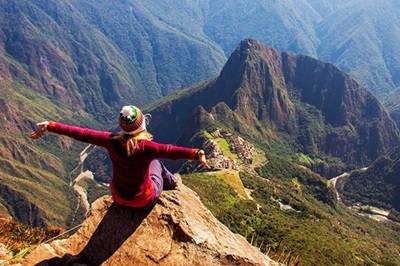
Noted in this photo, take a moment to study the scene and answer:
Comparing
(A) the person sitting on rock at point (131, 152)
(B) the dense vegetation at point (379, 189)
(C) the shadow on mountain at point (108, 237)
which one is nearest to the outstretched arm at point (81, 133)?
(A) the person sitting on rock at point (131, 152)

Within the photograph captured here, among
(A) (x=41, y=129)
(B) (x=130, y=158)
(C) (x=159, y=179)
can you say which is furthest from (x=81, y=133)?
(C) (x=159, y=179)

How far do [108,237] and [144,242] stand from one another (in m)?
1.16

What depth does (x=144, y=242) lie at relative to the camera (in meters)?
12.8

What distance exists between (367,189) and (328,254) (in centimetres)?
14013

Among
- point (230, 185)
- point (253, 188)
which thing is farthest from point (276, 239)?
point (253, 188)

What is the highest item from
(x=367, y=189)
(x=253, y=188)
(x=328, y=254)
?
(x=328, y=254)

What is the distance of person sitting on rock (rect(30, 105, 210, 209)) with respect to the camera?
11234mm

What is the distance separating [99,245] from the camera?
12898 mm

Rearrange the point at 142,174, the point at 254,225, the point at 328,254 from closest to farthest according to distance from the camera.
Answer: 1. the point at 142,174
2. the point at 328,254
3. the point at 254,225

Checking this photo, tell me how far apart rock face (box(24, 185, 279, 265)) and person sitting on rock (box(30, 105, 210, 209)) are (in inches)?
27.2

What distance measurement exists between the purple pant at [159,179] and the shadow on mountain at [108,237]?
2.48 ft

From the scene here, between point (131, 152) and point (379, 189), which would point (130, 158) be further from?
point (379, 189)

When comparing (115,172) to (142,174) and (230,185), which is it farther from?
(230,185)

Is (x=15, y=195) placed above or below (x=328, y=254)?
below
